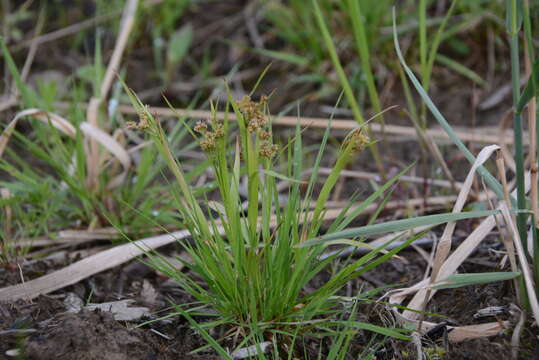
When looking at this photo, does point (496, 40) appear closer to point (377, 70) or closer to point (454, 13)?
point (454, 13)

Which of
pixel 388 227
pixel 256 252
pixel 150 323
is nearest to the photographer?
pixel 388 227

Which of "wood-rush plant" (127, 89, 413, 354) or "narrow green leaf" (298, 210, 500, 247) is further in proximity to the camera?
"wood-rush plant" (127, 89, 413, 354)

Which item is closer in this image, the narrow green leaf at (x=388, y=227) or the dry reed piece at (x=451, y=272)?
the narrow green leaf at (x=388, y=227)

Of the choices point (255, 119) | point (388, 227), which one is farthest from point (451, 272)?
point (255, 119)

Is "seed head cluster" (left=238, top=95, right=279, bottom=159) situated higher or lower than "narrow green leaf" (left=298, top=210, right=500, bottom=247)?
higher

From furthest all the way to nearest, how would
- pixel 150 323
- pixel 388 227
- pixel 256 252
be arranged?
pixel 150 323
pixel 256 252
pixel 388 227

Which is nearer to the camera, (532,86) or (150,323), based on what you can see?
(532,86)

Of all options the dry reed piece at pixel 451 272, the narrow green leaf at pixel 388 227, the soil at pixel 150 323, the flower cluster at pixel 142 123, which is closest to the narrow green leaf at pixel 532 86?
the dry reed piece at pixel 451 272

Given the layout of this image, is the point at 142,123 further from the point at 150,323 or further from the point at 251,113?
the point at 150,323

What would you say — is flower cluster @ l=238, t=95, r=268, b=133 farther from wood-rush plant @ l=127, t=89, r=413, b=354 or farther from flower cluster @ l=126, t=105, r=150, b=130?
flower cluster @ l=126, t=105, r=150, b=130

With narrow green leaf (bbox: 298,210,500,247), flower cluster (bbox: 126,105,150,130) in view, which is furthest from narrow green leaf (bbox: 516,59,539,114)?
flower cluster (bbox: 126,105,150,130)

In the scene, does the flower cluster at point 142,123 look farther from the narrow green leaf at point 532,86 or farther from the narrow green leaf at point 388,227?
the narrow green leaf at point 532,86

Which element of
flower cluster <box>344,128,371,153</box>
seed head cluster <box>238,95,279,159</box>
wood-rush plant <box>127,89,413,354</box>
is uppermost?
seed head cluster <box>238,95,279,159</box>
